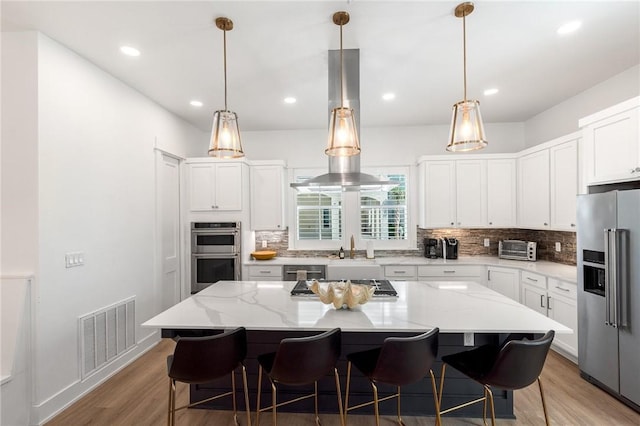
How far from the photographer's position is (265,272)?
14.4 feet

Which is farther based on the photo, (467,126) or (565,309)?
(565,309)

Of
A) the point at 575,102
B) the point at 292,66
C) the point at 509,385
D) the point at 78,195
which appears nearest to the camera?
the point at 509,385

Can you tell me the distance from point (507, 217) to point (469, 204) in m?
0.54

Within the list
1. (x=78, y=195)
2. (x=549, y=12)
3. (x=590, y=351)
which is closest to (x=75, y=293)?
(x=78, y=195)

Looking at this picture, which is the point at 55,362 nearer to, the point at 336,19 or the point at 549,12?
the point at 336,19

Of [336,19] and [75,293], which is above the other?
[336,19]

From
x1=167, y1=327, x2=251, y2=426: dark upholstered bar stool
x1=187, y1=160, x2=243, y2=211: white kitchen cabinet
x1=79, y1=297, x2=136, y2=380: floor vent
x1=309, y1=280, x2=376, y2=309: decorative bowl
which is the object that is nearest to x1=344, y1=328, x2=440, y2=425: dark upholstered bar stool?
x1=309, y1=280, x2=376, y2=309: decorative bowl

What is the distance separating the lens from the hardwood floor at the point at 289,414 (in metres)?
2.30

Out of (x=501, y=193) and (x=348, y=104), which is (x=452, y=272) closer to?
(x=501, y=193)

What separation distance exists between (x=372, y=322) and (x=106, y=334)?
263 centimetres

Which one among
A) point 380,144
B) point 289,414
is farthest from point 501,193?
point 289,414

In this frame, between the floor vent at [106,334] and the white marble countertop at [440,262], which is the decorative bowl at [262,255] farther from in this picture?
the floor vent at [106,334]

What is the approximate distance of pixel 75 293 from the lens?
2.65m

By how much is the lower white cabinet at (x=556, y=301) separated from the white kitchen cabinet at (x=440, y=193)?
1197 millimetres
